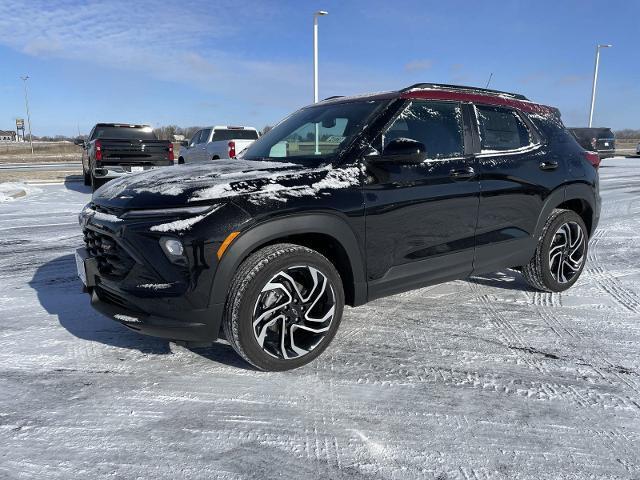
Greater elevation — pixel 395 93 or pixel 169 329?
pixel 395 93

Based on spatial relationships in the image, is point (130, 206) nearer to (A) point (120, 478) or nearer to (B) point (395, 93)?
(A) point (120, 478)

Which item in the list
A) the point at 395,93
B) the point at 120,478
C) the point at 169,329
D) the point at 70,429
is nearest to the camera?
the point at 120,478

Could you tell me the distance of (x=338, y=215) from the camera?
3.05 metres

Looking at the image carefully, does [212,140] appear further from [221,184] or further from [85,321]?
[221,184]

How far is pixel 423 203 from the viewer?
3434 mm

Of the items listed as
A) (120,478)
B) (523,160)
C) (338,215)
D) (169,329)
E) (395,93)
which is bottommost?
(120,478)

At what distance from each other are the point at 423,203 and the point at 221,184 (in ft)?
4.77

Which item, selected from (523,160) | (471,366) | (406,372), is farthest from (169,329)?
(523,160)

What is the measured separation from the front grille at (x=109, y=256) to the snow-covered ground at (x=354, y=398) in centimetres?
65

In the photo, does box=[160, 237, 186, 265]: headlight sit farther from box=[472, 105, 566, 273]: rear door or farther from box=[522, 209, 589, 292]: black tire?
box=[522, 209, 589, 292]: black tire

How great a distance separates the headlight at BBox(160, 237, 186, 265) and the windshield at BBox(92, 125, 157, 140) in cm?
1171

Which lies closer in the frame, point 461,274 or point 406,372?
point 406,372

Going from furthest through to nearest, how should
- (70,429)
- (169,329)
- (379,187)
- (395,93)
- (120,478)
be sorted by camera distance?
(395,93)
(379,187)
(169,329)
(70,429)
(120,478)

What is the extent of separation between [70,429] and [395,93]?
2978 millimetres
